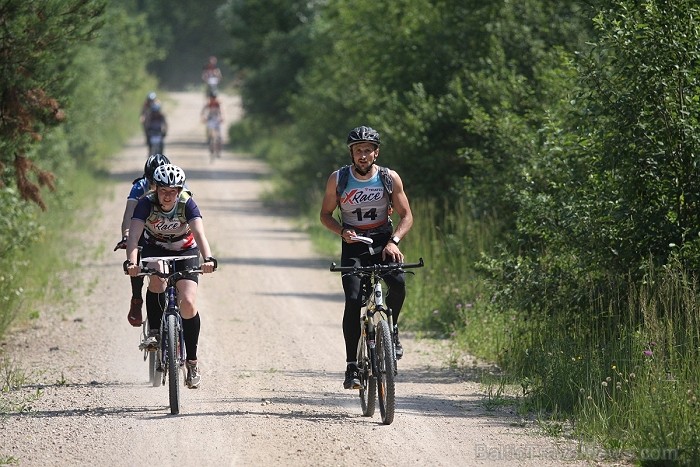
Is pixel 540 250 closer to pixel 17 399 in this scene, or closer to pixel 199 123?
pixel 17 399

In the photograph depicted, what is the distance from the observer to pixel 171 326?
963 centimetres

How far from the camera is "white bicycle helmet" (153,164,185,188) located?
9594 millimetres

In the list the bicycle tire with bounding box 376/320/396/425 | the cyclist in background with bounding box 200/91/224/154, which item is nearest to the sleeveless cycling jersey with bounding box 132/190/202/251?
the bicycle tire with bounding box 376/320/396/425

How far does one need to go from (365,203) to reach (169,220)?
161 centimetres

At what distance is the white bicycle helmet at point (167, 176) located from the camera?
9594 mm

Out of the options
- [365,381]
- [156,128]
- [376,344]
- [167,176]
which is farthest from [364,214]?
[156,128]

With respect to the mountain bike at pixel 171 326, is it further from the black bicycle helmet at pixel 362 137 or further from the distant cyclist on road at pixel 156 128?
the distant cyclist on road at pixel 156 128

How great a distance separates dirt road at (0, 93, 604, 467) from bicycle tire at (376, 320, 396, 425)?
14 cm

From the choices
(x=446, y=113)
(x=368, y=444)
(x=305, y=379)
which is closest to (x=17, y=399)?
(x=305, y=379)

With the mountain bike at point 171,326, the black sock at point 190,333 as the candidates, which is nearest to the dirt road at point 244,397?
the mountain bike at point 171,326

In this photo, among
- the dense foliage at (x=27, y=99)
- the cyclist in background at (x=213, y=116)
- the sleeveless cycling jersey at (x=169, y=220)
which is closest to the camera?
the sleeveless cycling jersey at (x=169, y=220)

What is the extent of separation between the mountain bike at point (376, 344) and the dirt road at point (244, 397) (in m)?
0.18

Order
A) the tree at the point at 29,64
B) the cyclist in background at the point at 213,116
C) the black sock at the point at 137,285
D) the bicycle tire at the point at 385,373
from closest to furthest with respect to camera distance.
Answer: the bicycle tire at the point at 385,373
the black sock at the point at 137,285
the tree at the point at 29,64
the cyclist in background at the point at 213,116

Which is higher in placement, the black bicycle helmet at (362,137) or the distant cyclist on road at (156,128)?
the distant cyclist on road at (156,128)
